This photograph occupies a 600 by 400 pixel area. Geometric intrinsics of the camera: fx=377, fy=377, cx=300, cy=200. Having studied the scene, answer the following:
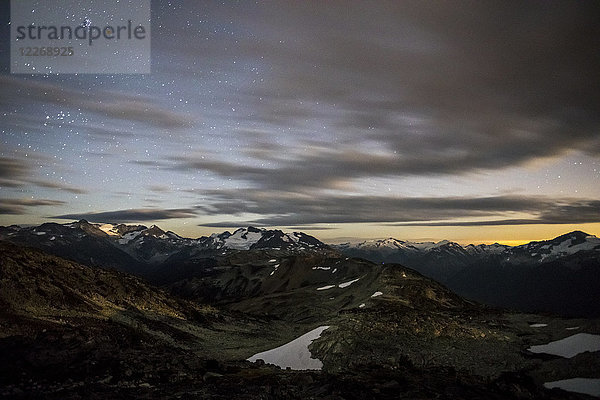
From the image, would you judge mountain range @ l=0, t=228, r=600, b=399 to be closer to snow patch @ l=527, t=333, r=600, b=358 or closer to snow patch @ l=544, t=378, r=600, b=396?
snow patch @ l=544, t=378, r=600, b=396

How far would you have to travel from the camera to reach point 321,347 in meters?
45.7

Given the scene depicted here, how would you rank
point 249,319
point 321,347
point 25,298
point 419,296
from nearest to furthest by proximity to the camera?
point 321,347, point 25,298, point 249,319, point 419,296

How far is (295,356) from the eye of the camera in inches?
1764

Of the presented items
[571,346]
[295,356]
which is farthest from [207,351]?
[571,346]

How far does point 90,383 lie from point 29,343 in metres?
8.74

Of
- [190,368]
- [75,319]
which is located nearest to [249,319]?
[75,319]

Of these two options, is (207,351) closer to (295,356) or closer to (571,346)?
(295,356)

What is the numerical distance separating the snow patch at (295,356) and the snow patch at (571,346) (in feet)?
88.1

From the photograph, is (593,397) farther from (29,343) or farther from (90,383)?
(29,343)

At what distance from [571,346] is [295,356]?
3151cm

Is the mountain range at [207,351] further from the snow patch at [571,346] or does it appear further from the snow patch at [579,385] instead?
the snow patch at [571,346]

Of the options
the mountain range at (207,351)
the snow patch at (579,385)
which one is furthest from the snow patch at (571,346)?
the snow patch at (579,385)

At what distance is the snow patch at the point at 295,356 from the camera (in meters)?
42.3

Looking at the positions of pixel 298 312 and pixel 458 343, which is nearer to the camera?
pixel 458 343
